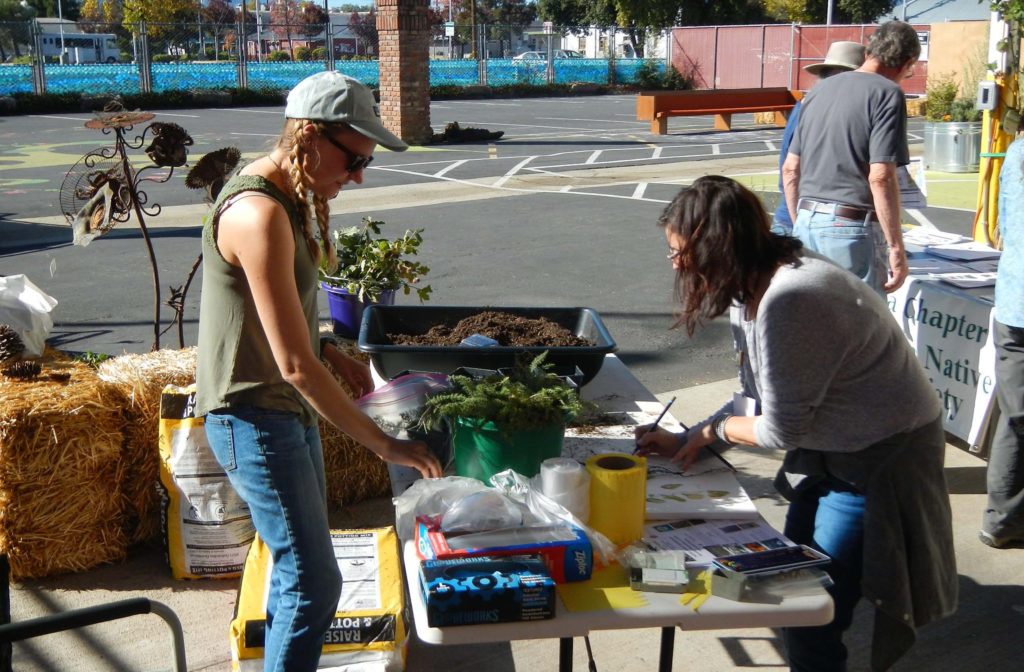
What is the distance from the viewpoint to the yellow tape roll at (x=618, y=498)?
7.08ft

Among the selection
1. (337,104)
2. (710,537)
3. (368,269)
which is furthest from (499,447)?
(368,269)

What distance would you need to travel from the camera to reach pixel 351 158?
2.22m

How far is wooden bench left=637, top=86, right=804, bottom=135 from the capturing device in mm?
20875

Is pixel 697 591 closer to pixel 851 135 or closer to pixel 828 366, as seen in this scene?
pixel 828 366

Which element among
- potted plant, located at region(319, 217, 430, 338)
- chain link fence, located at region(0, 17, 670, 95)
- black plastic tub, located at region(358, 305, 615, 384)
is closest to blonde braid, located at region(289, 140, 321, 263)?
black plastic tub, located at region(358, 305, 615, 384)

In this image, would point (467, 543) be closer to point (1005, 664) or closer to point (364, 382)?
point (364, 382)

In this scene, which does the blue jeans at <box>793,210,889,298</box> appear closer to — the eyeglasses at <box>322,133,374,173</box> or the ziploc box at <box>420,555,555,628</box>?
the eyeglasses at <box>322,133,374,173</box>

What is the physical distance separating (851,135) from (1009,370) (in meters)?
1.22

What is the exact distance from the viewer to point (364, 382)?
2.88m

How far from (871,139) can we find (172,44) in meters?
31.8

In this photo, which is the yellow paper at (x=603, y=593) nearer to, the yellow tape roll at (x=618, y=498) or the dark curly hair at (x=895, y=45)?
the yellow tape roll at (x=618, y=498)

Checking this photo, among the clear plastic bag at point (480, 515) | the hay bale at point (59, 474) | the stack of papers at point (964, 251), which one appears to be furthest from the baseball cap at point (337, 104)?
the stack of papers at point (964, 251)

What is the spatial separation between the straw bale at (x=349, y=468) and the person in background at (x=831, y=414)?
185cm

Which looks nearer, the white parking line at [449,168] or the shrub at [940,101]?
the white parking line at [449,168]
